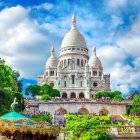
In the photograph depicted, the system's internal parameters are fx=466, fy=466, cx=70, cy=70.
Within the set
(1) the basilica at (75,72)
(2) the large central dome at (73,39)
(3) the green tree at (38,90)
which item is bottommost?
(3) the green tree at (38,90)

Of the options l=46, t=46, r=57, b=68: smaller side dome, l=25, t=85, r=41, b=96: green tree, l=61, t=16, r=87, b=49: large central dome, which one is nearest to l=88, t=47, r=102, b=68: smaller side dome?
l=61, t=16, r=87, b=49: large central dome

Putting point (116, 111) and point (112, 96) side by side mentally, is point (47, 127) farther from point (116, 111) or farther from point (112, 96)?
point (112, 96)

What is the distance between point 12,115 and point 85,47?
104198 mm

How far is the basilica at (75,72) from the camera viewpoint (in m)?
114

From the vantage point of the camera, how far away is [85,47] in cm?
12850

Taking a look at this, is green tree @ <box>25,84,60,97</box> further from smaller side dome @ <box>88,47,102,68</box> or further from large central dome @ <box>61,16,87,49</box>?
large central dome @ <box>61,16,87,49</box>

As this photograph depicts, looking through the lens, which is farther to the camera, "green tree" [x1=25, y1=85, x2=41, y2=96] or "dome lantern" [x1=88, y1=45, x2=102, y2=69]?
"dome lantern" [x1=88, y1=45, x2=102, y2=69]

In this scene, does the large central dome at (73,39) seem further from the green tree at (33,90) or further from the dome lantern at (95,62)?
the green tree at (33,90)

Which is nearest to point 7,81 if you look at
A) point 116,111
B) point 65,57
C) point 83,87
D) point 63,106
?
point 63,106

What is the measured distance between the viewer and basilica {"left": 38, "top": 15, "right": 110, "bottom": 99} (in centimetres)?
11412

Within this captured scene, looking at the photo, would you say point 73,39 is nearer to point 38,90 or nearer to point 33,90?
point 38,90

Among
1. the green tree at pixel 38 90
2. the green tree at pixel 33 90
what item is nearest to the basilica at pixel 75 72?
the green tree at pixel 38 90

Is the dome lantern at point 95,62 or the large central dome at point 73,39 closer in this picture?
the dome lantern at point 95,62

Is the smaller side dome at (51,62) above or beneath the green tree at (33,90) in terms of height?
above
